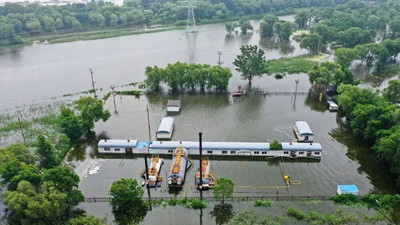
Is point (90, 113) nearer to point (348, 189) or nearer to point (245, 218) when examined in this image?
point (245, 218)

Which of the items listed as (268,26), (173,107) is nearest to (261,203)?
(173,107)

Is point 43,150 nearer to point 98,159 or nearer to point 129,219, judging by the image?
point 98,159

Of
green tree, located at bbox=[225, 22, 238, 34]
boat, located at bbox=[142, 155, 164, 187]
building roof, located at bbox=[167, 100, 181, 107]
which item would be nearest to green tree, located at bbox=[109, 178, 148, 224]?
boat, located at bbox=[142, 155, 164, 187]

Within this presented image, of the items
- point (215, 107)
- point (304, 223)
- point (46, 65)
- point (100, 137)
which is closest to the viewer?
point (304, 223)

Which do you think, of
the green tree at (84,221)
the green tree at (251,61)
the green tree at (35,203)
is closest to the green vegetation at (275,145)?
the green tree at (84,221)

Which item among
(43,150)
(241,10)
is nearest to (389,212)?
(43,150)

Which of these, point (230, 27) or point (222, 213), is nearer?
point (222, 213)
